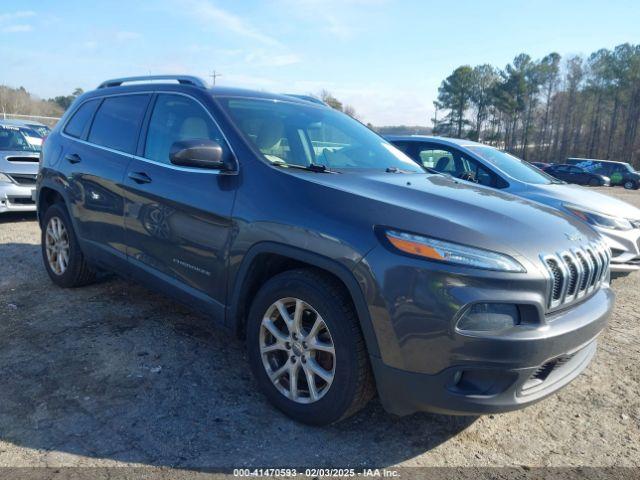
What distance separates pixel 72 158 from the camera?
4.36 metres

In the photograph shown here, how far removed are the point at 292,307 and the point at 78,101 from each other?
3425mm

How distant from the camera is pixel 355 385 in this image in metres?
2.40

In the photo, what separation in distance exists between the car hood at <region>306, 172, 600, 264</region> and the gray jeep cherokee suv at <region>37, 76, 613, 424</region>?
1 centimetres

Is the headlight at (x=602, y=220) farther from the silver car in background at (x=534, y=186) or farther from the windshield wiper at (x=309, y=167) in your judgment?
the windshield wiper at (x=309, y=167)

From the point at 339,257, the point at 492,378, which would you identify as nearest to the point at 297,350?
the point at 339,257

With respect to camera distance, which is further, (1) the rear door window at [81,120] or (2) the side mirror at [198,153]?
(1) the rear door window at [81,120]

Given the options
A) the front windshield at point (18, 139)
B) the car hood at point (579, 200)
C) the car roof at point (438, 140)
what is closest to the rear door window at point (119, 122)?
the car roof at point (438, 140)

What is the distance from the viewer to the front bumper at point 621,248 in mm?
5523

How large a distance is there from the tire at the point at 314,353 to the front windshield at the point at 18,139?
783 cm

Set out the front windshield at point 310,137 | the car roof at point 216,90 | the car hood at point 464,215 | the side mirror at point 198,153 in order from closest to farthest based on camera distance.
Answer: the car hood at point 464,215 → the side mirror at point 198,153 → the front windshield at point 310,137 → the car roof at point 216,90

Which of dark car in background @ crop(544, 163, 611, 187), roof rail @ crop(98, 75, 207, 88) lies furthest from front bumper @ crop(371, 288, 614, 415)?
dark car in background @ crop(544, 163, 611, 187)

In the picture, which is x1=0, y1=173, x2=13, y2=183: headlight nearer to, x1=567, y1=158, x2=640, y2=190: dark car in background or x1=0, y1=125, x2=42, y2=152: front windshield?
x1=0, y1=125, x2=42, y2=152: front windshield

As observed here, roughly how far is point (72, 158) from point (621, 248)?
5693 millimetres

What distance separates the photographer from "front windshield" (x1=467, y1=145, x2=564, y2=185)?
6.53 metres
